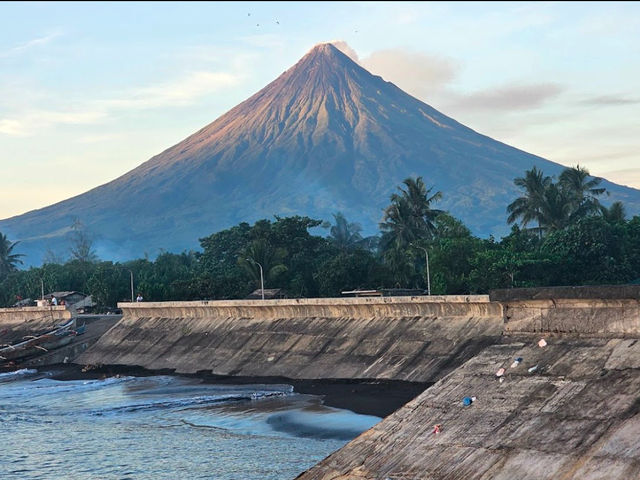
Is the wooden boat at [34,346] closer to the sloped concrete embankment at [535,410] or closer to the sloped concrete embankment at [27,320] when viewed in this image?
the sloped concrete embankment at [27,320]

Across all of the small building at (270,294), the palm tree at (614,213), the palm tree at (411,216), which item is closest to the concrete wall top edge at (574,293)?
the small building at (270,294)

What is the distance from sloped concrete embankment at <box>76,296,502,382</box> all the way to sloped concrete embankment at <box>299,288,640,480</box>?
2427 centimetres

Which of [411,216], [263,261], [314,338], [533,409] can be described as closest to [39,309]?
[263,261]

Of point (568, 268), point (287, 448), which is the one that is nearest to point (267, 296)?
point (568, 268)

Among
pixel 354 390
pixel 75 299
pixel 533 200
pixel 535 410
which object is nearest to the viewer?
pixel 535 410

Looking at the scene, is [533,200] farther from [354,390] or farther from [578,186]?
[354,390]

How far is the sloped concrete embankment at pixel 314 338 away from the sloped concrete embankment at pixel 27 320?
1668 centimetres

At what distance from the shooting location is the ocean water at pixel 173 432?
1212 inches

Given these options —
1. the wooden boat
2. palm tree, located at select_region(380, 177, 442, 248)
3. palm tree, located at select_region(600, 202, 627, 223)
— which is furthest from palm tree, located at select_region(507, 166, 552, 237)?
the wooden boat

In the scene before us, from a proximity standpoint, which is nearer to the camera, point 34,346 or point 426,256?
point 426,256

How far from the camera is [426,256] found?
2527 inches

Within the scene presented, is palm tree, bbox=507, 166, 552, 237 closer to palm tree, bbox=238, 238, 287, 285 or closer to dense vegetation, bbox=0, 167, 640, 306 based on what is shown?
dense vegetation, bbox=0, 167, 640, 306

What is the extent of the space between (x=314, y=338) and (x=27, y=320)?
54.4m

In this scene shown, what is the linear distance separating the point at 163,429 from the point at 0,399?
71.9 feet
